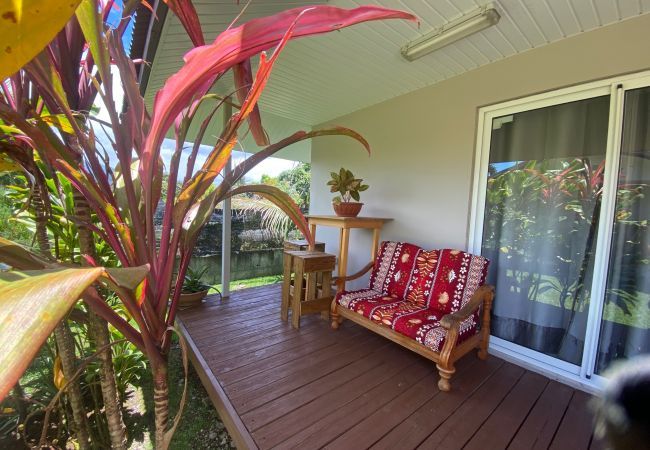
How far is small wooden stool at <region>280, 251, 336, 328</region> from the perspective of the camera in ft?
8.26

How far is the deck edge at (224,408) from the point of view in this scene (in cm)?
135

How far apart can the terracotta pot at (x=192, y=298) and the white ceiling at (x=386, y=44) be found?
89.5 inches

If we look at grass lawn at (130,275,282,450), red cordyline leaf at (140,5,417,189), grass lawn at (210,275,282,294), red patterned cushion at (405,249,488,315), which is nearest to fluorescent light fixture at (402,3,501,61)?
red patterned cushion at (405,249,488,315)

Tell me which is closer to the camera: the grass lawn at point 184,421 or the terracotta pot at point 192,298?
the grass lawn at point 184,421

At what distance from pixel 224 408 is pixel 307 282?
1311mm

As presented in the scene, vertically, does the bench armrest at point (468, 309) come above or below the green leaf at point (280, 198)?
below

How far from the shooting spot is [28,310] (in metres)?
0.27

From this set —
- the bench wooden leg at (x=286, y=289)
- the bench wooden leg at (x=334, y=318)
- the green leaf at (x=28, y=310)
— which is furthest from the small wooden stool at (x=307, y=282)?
the green leaf at (x=28, y=310)

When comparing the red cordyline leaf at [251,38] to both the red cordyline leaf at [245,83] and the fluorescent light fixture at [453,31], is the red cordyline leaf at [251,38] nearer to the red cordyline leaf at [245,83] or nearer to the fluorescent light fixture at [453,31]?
the red cordyline leaf at [245,83]

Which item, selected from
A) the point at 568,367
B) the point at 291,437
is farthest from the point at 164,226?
the point at 568,367

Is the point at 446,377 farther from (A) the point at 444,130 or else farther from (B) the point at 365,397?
(A) the point at 444,130

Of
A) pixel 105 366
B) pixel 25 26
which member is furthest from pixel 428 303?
pixel 25 26

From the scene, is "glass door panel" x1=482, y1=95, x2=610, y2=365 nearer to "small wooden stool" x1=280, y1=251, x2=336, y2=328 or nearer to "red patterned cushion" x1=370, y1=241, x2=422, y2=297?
"red patterned cushion" x1=370, y1=241, x2=422, y2=297

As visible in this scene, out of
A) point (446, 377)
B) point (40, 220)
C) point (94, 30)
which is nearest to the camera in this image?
point (94, 30)
